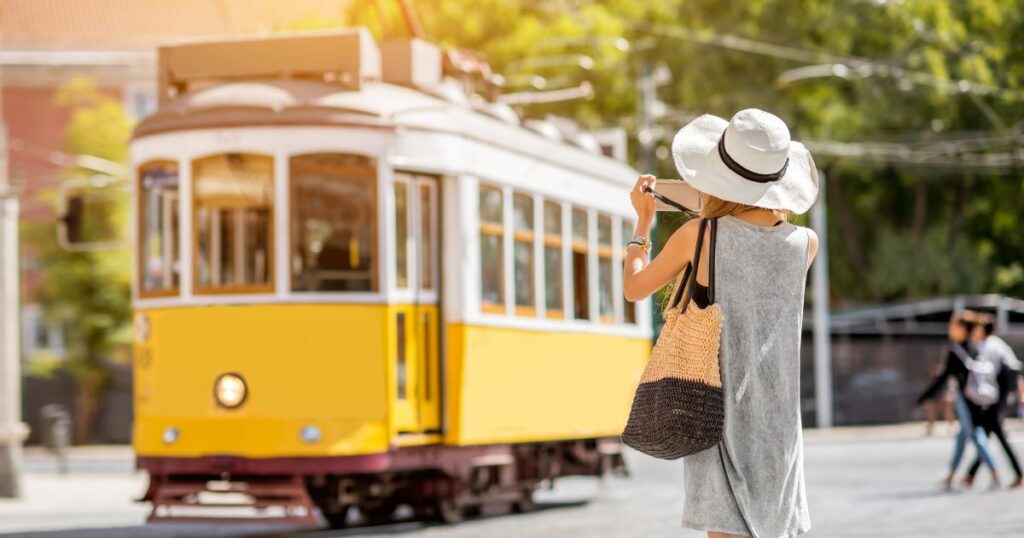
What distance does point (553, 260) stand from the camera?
15.4 m

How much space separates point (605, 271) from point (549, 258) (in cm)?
148

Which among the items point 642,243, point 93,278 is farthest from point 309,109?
point 93,278

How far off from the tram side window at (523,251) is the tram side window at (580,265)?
3.21 ft

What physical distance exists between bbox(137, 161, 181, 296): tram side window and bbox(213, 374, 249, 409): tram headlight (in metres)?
0.83

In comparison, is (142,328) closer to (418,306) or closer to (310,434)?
(310,434)

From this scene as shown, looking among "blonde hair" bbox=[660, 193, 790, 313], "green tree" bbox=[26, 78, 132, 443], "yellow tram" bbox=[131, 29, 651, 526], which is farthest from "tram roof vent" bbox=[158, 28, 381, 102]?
"green tree" bbox=[26, 78, 132, 443]

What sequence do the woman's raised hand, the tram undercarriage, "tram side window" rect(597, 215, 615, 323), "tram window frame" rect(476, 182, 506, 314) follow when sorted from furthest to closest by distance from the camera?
1. "tram side window" rect(597, 215, 615, 323)
2. "tram window frame" rect(476, 182, 506, 314)
3. the tram undercarriage
4. the woman's raised hand

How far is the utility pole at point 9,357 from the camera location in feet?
66.3

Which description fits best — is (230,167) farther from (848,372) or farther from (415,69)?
(848,372)

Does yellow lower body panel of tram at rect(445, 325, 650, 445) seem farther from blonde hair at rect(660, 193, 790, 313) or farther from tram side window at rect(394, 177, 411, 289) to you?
blonde hair at rect(660, 193, 790, 313)

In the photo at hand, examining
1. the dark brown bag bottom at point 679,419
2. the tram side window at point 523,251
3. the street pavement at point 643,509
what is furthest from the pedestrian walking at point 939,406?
the dark brown bag bottom at point 679,419

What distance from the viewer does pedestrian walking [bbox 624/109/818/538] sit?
5305 millimetres

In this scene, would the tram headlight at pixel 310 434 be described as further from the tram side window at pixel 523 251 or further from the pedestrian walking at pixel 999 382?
the pedestrian walking at pixel 999 382

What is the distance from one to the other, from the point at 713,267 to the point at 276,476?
799cm
